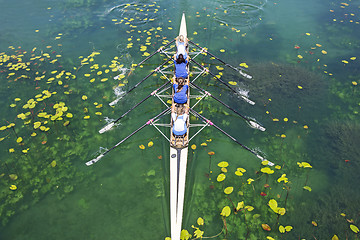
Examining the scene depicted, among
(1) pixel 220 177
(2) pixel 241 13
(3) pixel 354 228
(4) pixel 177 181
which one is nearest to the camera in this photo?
(3) pixel 354 228

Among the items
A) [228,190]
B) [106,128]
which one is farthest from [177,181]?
[106,128]

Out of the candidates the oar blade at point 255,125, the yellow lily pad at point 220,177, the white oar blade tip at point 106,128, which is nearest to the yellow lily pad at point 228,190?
the yellow lily pad at point 220,177

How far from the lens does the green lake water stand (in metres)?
7.97

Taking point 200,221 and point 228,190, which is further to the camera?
point 228,190

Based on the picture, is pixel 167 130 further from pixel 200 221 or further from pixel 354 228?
pixel 354 228

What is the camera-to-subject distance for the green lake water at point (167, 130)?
26.2ft

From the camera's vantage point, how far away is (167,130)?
34.2ft

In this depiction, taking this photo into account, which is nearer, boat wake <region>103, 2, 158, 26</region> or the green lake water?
the green lake water

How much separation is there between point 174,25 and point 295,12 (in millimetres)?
10455

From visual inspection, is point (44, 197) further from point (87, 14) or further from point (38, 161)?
point (87, 14)

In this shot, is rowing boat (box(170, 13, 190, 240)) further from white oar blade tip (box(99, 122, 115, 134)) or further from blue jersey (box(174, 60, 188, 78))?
white oar blade tip (box(99, 122, 115, 134))

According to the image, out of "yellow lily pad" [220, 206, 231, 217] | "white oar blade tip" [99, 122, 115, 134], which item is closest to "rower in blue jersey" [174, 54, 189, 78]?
"white oar blade tip" [99, 122, 115, 134]

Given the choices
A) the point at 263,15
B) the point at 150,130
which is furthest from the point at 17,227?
the point at 263,15

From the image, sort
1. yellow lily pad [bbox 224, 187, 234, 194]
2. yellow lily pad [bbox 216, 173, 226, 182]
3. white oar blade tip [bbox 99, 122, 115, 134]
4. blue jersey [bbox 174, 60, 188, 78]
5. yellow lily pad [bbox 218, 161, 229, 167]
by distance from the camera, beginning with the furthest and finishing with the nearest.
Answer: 1. white oar blade tip [bbox 99, 122, 115, 134]
2. blue jersey [bbox 174, 60, 188, 78]
3. yellow lily pad [bbox 218, 161, 229, 167]
4. yellow lily pad [bbox 216, 173, 226, 182]
5. yellow lily pad [bbox 224, 187, 234, 194]
